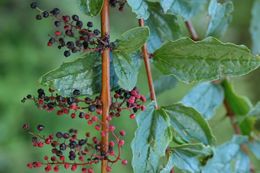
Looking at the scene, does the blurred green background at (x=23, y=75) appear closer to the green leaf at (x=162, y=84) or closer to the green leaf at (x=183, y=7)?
the green leaf at (x=162, y=84)

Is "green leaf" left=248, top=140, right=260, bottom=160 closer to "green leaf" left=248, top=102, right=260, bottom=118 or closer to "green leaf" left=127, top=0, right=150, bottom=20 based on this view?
"green leaf" left=248, top=102, right=260, bottom=118

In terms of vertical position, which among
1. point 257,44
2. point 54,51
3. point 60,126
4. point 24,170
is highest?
point 54,51

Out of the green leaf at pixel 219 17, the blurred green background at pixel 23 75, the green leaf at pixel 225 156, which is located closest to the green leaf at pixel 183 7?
the green leaf at pixel 219 17

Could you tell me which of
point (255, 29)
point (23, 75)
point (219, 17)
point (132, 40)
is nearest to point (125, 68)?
point (132, 40)

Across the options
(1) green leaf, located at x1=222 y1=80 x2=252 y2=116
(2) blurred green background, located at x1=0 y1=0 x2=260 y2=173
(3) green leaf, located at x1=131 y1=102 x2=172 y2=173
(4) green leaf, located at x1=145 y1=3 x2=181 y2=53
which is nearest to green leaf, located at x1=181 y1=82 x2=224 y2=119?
(1) green leaf, located at x1=222 y1=80 x2=252 y2=116

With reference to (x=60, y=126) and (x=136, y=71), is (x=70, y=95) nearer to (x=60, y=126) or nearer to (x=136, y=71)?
(x=136, y=71)

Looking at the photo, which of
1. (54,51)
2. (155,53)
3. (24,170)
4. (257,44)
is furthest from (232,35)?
(155,53)

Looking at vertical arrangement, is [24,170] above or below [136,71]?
below
